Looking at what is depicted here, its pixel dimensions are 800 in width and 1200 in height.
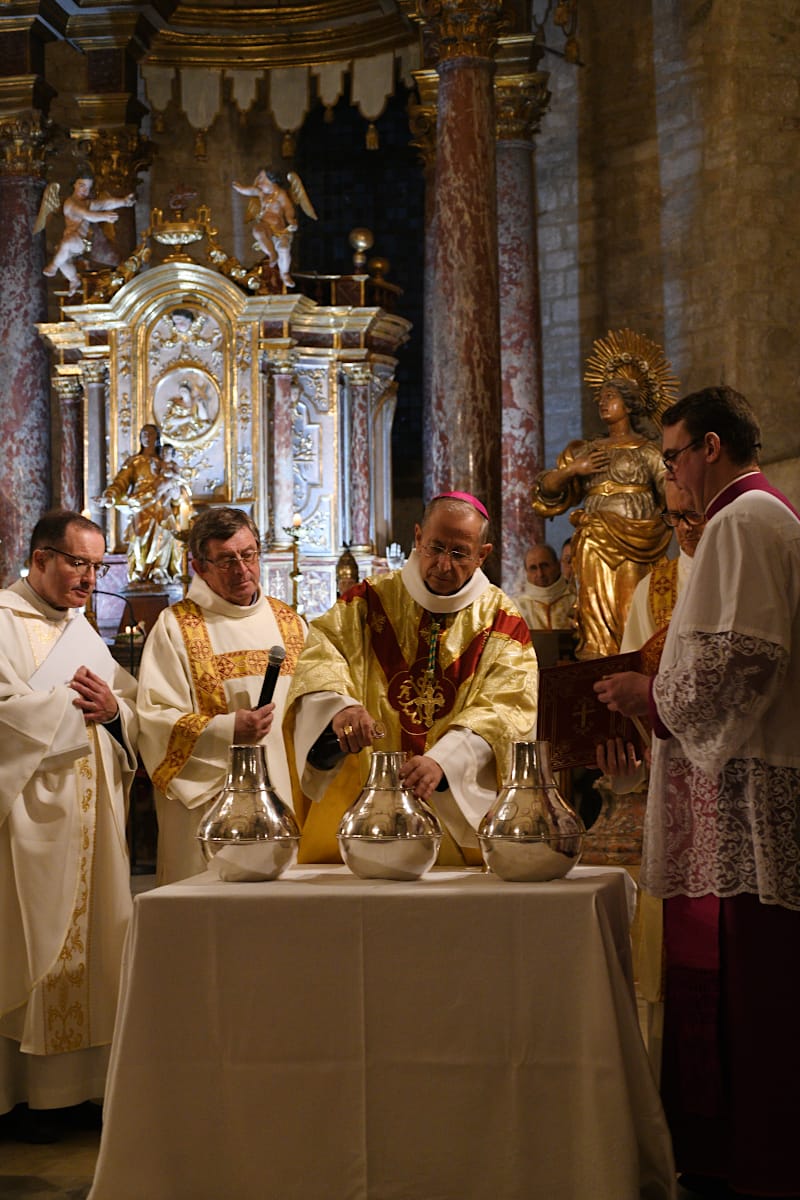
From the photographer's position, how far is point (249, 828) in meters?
3.06

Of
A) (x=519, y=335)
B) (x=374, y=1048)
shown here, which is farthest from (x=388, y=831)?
(x=519, y=335)

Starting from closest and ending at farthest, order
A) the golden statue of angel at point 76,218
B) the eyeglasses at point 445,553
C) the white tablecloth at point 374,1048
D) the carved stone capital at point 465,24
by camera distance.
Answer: the white tablecloth at point 374,1048, the eyeglasses at point 445,553, the carved stone capital at point 465,24, the golden statue of angel at point 76,218

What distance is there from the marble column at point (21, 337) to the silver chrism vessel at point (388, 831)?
401 inches

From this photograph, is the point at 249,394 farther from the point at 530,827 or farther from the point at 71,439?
the point at 530,827

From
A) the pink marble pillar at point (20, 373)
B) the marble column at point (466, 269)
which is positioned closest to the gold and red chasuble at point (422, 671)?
the marble column at point (466, 269)

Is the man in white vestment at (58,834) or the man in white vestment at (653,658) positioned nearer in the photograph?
the man in white vestment at (653,658)

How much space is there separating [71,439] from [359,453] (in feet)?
8.44

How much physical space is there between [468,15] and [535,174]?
10.1 feet

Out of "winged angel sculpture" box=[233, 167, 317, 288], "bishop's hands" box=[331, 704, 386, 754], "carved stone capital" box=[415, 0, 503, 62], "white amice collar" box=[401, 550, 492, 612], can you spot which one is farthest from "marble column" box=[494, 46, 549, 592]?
"bishop's hands" box=[331, 704, 386, 754]

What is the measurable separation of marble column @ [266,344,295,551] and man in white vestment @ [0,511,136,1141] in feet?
26.4

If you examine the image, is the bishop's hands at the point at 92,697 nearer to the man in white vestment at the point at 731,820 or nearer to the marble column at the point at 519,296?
the man in white vestment at the point at 731,820

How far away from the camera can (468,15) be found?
10000 millimetres

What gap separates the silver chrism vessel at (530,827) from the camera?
2.95 m

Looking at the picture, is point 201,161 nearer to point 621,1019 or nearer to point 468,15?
point 468,15
